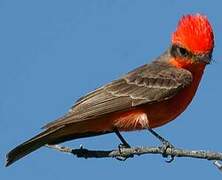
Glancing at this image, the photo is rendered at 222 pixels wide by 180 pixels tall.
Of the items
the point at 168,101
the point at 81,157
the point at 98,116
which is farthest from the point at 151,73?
the point at 81,157

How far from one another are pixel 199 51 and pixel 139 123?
1.08m

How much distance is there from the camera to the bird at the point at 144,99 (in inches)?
240

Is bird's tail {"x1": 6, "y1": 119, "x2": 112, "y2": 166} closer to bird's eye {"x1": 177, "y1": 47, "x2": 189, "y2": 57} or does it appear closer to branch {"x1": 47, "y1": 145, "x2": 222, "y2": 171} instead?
branch {"x1": 47, "y1": 145, "x2": 222, "y2": 171}

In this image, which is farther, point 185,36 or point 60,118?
point 185,36

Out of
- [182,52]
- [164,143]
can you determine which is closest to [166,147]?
[164,143]

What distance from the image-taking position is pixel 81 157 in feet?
17.9

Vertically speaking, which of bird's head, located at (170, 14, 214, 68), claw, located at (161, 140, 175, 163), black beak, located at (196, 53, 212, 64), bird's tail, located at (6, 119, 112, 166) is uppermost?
bird's head, located at (170, 14, 214, 68)

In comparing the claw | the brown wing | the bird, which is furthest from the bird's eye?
the claw

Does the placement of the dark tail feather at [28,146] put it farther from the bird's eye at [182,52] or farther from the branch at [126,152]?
the bird's eye at [182,52]

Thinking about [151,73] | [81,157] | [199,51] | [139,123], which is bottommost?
[81,157]

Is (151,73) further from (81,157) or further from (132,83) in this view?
(81,157)

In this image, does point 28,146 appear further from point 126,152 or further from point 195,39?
point 195,39

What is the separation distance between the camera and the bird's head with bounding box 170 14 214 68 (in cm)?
630

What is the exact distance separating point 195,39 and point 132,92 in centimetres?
104
